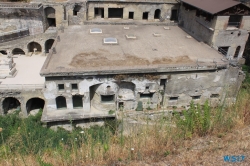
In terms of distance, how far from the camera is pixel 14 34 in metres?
31.9

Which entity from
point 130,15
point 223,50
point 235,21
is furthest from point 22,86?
point 235,21

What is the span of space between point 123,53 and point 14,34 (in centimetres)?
1711

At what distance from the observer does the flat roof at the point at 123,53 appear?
2059 centimetres

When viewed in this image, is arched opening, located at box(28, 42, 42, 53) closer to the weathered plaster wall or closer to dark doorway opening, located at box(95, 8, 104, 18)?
dark doorway opening, located at box(95, 8, 104, 18)

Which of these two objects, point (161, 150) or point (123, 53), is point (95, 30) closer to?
point (123, 53)

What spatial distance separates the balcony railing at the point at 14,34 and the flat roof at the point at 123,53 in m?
7.00

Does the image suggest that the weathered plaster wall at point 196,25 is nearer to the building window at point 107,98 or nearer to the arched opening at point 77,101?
the building window at point 107,98

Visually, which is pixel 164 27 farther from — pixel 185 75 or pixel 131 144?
pixel 131 144

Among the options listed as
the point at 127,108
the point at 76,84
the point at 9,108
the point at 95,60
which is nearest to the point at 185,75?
the point at 127,108

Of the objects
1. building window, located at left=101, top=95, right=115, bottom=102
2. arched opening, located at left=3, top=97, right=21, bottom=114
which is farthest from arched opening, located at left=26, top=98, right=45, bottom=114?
building window, located at left=101, top=95, right=115, bottom=102

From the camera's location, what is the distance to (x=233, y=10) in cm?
2375

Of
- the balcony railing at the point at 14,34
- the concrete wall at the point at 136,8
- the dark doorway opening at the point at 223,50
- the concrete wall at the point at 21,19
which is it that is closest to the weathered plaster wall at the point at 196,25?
the dark doorway opening at the point at 223,50

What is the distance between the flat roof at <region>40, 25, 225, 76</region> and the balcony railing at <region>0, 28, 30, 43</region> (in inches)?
276

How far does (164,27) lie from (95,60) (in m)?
13.9
